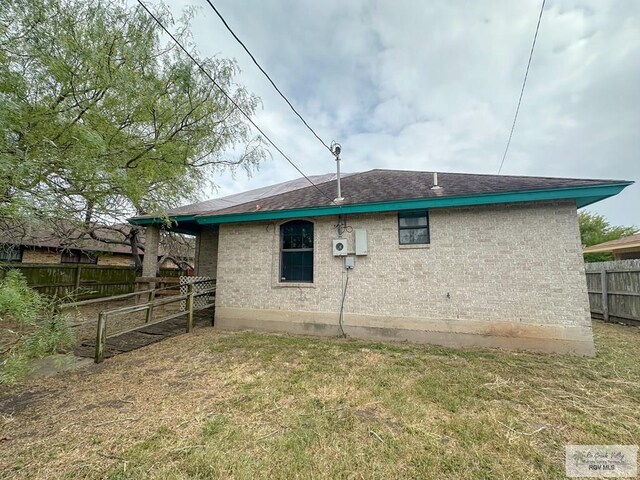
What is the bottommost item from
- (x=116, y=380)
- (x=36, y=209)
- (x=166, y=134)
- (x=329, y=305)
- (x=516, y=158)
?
(x=116, y=380)

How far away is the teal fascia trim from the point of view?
16.2 ft

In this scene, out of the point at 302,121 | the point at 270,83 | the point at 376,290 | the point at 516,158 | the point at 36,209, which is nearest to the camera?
the point at 36,209

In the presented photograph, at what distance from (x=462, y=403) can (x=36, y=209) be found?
5.16 metres

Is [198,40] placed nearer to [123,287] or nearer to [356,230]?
[356,230]

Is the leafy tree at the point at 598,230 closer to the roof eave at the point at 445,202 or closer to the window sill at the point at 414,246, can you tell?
the roof eave at the point at 445,202

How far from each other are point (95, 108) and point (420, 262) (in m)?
6.41

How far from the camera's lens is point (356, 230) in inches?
261

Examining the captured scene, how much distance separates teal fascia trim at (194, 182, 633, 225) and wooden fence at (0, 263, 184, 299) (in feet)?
18.4

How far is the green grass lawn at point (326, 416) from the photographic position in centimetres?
225

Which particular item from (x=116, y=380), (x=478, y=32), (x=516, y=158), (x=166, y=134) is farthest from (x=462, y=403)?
(x=516, y=158)

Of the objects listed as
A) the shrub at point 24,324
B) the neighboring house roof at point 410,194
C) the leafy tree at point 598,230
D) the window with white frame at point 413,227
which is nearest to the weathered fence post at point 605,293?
the neighboring house roof at point 410,194

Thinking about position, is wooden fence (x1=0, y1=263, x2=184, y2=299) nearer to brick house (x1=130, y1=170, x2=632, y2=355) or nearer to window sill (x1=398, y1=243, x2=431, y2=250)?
brick house (x1=130, y1=170, x2=632, y2=355)

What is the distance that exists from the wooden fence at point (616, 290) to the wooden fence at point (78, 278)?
49.7 feet

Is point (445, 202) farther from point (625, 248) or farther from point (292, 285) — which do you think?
point (625, 248)
